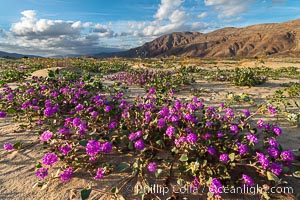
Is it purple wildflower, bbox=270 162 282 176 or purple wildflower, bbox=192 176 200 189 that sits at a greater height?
purple wildflower, bbox=270 162 282 176

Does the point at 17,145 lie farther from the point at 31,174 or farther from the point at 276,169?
the point at 276,169

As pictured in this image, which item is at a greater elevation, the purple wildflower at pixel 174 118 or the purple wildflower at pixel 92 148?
the purple wildflower at pixel 174 118

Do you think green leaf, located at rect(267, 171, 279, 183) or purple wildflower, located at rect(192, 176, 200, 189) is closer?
green leaf, located at rect(267, 171, 279, 183)

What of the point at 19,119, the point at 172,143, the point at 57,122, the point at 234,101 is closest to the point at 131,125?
the point at 172,143

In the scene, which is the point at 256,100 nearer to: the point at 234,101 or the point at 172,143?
the point at 234,101

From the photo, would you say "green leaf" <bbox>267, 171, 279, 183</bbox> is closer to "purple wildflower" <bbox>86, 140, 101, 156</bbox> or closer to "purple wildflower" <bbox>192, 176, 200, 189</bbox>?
"purple wildflower" <bbox>192, 176, 200, 189</bbox>

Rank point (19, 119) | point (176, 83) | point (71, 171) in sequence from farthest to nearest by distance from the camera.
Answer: point (176, 83) < point (19, 119) < point (71, 171)

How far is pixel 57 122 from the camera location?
4836 mm

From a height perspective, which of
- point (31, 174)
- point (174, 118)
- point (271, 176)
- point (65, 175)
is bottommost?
point (31, 174)

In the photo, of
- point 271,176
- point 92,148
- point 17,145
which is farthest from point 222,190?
point 17,145

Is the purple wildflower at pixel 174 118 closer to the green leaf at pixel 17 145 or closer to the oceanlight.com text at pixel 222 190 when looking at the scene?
the oceanlight.com text at pixel 222 190

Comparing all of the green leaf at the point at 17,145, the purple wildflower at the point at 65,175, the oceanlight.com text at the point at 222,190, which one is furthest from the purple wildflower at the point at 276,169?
the green leaf at the point at 17,145

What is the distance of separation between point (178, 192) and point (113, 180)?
2.96 feet

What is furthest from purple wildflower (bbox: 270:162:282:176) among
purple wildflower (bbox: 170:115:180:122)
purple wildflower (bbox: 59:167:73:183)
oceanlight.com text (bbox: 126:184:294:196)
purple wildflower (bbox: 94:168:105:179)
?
purple wildflower (bbox: 59:167:73:183)
